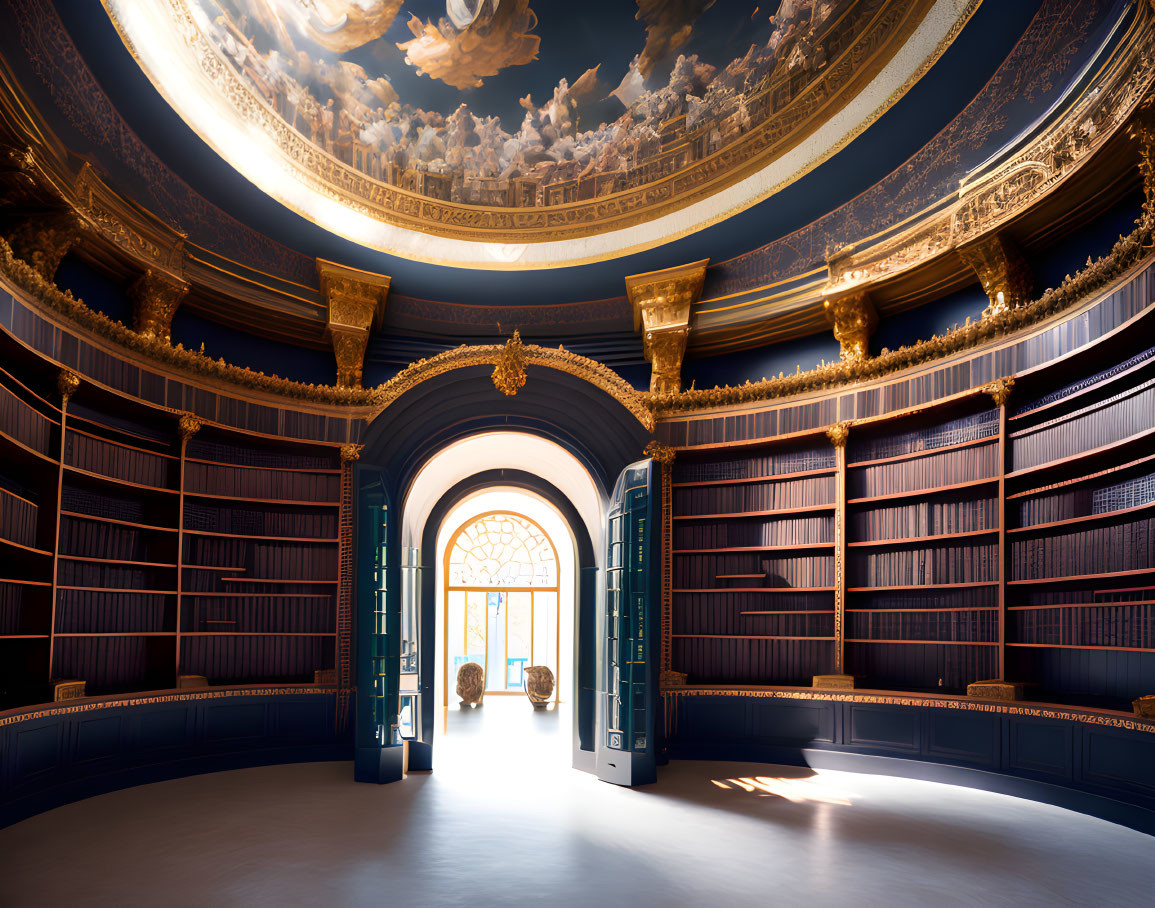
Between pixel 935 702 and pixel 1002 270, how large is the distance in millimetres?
3685

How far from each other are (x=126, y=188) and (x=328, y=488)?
133 inches

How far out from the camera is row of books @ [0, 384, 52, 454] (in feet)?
17.3

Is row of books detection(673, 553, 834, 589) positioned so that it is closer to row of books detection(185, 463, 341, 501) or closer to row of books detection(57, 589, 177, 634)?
row of books detection(185, 463, 341, 501)

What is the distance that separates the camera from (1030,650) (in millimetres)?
6434

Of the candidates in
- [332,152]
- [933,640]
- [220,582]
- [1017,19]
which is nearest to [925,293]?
[1017,19]

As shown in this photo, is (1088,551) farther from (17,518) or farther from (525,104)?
(17,518)

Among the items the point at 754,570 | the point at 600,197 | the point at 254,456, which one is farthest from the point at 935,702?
the point at 254,456

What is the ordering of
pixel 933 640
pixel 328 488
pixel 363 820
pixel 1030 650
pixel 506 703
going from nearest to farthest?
pixel 363 820 → pixel 1030 650 → pixel 933 640 → pixel 328 488 → pixel 506 703

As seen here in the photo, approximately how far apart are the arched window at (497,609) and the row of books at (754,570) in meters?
5.47

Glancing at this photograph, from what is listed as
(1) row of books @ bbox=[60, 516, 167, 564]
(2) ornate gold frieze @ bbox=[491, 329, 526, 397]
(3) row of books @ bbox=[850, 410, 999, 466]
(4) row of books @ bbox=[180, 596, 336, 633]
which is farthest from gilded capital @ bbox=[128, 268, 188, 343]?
(3) row of books @ bbox=[850, 410, 999, 466]

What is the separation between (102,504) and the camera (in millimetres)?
6941

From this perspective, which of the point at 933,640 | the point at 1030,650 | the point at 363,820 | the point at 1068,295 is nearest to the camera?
the point at 363,820

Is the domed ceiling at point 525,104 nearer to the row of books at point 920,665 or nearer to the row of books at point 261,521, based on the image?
the row of books at point 261,521

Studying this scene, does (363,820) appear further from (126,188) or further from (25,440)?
(126,188)
